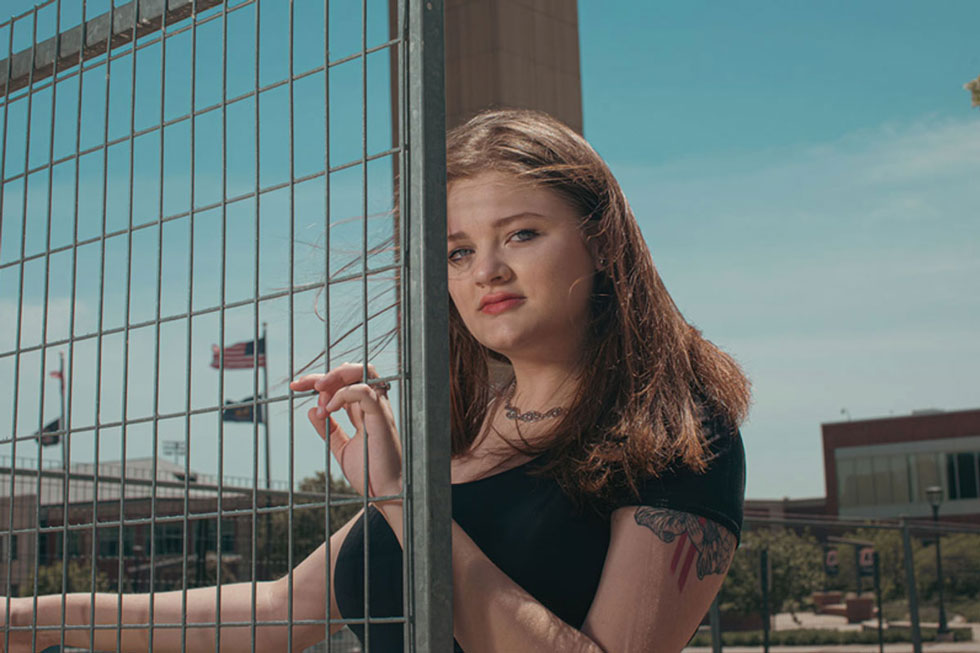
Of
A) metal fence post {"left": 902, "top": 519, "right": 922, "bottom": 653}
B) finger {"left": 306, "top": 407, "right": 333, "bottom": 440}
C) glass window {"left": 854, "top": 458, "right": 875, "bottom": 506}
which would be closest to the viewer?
finger {"left": 306, "top": 407, "right": 333, "bottom": 440}

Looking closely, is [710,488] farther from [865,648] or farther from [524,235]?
[865,648]

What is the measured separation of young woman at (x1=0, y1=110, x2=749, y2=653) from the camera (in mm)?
1259

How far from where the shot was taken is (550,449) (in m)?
1.49

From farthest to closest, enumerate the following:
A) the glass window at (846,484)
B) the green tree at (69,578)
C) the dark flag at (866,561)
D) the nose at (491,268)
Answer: the glass window at (846,484) < the dark flag at (866,561) < the green tree at (69,578) < the nose at (491,268)

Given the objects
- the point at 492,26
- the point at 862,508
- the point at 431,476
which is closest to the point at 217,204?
the point at 431,476

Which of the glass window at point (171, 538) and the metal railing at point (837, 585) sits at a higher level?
the glass window at point (171, 538)

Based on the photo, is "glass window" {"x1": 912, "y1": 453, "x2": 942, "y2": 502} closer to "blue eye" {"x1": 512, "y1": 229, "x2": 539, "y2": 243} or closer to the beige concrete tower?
the beige concrete tower

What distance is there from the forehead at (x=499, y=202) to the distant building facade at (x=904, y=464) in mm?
39055

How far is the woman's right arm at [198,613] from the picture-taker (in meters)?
1.59

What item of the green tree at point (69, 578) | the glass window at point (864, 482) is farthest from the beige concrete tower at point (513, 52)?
the glass window at point (864, 482)

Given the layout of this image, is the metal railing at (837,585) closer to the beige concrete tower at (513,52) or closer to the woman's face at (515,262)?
the beige concrete tower at (513,52)

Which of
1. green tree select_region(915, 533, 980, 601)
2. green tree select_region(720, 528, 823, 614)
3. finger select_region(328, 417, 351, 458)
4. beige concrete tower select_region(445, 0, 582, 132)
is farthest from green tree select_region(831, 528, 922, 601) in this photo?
finger select_region(328, 417, 351, 458)

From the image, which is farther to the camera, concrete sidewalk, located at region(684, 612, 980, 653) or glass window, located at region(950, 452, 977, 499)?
glass window, located at region(950, 452, 977, 499)

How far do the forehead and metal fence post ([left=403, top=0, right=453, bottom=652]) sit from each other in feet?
0.86
